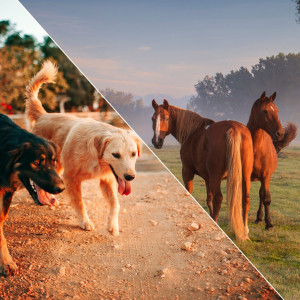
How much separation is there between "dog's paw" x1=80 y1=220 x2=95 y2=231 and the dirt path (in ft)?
0.10

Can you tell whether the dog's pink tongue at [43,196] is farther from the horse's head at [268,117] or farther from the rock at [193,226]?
the horse's head at [268,117]

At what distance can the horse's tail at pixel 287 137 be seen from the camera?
1.79 metres

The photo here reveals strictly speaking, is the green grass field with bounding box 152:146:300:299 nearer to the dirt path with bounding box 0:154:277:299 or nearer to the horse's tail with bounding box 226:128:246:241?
the horse's tail with bounding box 226:128:246:241

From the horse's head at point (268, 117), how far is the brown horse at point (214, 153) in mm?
70

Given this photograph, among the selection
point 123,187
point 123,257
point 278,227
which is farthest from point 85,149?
point 278,227

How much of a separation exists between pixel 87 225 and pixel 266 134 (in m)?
1.19

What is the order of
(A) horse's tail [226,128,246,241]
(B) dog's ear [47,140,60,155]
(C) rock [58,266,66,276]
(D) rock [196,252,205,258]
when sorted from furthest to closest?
(D) rock [196,252,205,258] → (C) rock [58,266,66,276] → (B) dog's ear [47,140,60,155] → (A) horse's tail [226,128,246,241]

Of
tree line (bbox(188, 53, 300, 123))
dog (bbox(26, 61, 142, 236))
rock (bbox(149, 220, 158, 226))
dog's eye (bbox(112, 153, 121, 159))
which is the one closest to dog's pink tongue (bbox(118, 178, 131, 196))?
dog (bbox(26, 61, 142, 236))

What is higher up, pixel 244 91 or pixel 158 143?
pixel 244 91

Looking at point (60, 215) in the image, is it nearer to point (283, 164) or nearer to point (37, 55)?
point (37, 55)

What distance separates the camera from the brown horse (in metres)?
1.77

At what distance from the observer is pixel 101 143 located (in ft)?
6.87

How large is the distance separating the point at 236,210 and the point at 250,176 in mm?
164

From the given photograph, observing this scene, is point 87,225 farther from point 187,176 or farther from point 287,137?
point 287,137
